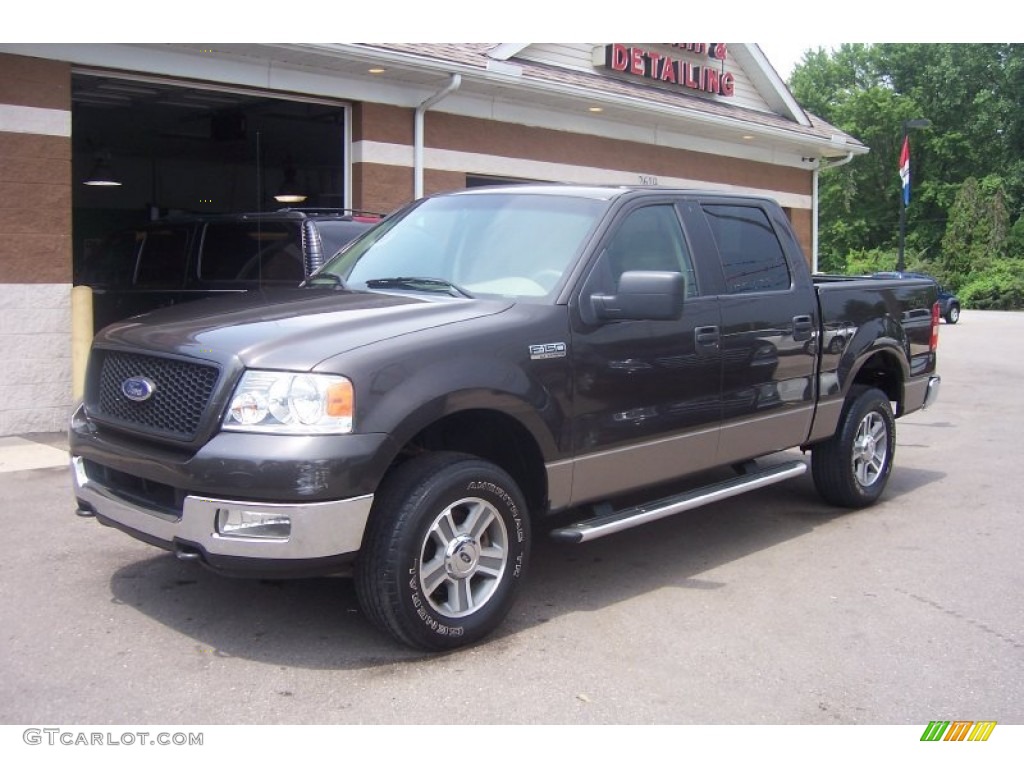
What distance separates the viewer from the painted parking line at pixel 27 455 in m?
7.88

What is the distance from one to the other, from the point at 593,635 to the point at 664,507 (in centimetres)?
89

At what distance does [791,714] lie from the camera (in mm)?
3889

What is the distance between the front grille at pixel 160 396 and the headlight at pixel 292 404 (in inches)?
6.4

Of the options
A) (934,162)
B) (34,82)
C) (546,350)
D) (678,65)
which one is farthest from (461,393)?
(934,162)

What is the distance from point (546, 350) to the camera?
183 inches

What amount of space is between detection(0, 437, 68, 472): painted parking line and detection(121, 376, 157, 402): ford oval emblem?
3.94 m

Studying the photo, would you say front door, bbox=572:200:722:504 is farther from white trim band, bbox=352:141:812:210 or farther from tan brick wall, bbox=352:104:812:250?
white trim band, bbox=352:141:812:210

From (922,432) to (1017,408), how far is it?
2.54 metres

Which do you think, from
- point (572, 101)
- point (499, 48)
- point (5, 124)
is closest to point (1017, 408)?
point (572, 101)

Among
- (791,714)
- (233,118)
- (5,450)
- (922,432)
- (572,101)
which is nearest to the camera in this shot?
(791,714)

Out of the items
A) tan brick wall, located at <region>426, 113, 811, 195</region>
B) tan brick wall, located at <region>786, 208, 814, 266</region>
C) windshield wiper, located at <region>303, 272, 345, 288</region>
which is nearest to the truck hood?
windshield wiper, located at <region>303, 272, 345, 288</region>

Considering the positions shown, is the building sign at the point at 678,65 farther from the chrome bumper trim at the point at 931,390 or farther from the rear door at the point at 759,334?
the rear door at the point at 759,334

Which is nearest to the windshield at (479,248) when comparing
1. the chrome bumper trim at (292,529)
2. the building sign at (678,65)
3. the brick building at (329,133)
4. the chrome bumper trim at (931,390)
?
the chrome bumper trim at (292,529)

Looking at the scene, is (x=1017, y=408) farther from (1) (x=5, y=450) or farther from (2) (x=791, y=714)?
(1) (x=5, y=450)
